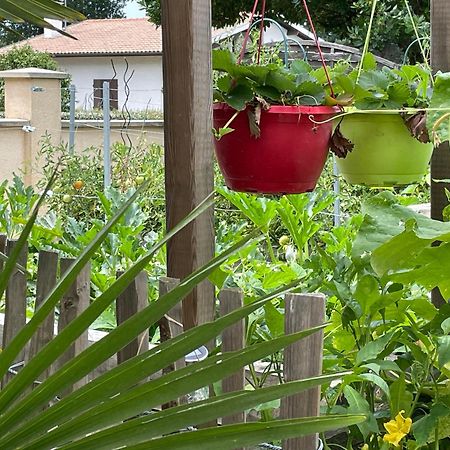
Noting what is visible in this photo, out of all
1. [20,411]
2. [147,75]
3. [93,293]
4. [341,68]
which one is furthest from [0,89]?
[20,411]

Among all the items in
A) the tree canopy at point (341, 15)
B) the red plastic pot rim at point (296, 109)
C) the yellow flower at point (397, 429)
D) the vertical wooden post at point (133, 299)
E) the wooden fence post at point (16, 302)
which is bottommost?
the yellow flower at point (397, 429)

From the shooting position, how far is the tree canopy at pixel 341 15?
9.31 meters

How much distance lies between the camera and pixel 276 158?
4.92 feet

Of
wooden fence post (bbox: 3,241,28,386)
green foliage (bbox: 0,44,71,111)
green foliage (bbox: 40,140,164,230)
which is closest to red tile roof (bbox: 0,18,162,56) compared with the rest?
green foliage (bbox: 0,44,71,111)

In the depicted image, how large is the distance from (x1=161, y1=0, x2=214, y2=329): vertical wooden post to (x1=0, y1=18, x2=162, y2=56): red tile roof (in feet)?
75.8

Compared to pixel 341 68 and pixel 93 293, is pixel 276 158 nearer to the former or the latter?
pixel 341 68

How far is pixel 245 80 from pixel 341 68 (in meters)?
0.30

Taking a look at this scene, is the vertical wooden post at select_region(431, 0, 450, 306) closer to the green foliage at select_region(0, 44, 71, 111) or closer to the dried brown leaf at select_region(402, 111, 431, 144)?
the dried brown leaf at select_region(402, 111, 431, 144)

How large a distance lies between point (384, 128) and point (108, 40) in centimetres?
2625

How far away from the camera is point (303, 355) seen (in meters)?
1.26

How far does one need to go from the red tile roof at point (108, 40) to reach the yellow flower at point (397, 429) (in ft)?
76.8

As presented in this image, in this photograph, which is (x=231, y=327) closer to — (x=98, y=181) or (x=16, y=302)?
(x=16, y=302)

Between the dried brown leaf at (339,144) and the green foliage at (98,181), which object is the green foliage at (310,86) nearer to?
the dried brown leaf at (339,144)

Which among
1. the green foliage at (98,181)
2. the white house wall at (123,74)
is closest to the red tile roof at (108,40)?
the white house wall at (123,74)
